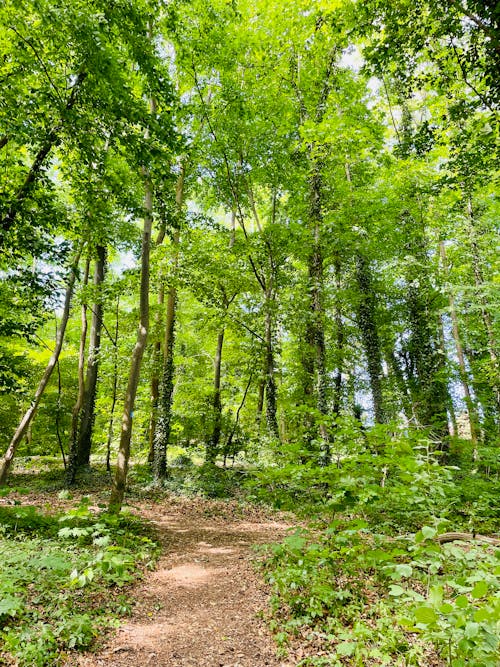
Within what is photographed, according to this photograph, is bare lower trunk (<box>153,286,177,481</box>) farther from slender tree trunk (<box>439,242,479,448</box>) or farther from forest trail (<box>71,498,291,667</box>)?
slender tree trunk (<box>439,242,479,448</box>)

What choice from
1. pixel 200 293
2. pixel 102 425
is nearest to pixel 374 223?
pixel 200 293

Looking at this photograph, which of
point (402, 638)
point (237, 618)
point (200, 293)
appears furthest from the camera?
point (200, 293)

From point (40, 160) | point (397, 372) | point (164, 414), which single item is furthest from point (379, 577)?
point (397, 372)

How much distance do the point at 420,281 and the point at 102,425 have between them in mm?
14924

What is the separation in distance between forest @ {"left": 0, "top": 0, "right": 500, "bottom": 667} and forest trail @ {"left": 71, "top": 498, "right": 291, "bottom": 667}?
0.05m

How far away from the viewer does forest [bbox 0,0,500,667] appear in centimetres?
375

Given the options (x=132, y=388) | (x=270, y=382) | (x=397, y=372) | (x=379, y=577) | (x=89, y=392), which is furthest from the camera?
(x=397, y=372)

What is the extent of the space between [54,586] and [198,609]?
177 cm

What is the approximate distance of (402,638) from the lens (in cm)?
316

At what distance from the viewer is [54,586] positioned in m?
4.28

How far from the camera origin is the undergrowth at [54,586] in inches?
131

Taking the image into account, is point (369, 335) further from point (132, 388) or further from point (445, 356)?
point (132, 388)

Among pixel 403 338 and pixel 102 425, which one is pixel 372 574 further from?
pixel 403 338

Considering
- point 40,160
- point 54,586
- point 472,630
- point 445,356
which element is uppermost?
point 40,160
